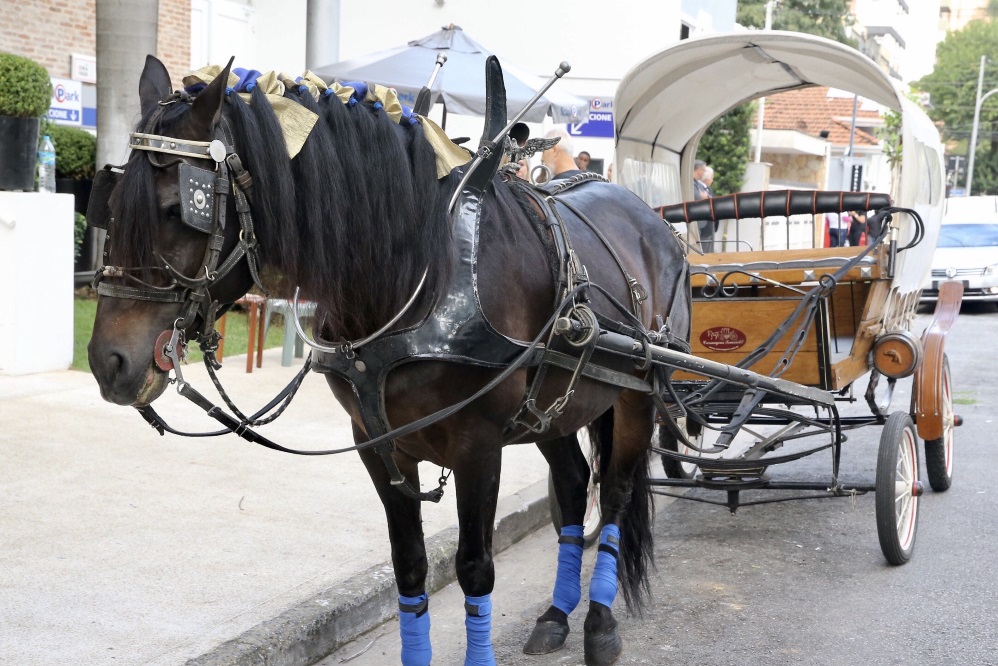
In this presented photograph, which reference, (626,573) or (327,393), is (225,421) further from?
(327,393)

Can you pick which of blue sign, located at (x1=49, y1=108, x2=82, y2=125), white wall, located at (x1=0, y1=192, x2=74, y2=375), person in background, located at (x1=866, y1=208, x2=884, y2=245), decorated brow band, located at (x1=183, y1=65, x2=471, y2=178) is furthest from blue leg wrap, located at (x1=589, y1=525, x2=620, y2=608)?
blue sign, located at (x1=49, y1=108, x2=82, y2=125)

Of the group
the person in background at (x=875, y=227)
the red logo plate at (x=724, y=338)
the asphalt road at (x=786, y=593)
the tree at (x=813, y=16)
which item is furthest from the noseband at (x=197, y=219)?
the tree at (x=813, y=16)

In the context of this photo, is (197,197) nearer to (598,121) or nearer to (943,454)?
(943,454)

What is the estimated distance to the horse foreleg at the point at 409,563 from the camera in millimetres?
3283

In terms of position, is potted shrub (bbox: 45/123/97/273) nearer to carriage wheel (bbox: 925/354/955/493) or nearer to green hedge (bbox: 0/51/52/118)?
green hedge (bbox: 0/51/52/118)

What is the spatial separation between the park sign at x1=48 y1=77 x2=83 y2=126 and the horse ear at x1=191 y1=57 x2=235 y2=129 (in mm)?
12533

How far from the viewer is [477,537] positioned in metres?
3.16

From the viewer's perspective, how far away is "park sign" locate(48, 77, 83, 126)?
1391cm

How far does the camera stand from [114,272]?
243 centimetres

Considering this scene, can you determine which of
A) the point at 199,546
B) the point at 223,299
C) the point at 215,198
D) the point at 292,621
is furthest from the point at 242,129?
the point at 199,546

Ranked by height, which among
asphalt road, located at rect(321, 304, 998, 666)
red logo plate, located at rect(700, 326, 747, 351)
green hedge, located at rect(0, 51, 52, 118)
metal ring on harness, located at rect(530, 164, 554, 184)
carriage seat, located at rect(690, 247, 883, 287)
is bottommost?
asphalt road, located at rect(321, 304, 998, 666)

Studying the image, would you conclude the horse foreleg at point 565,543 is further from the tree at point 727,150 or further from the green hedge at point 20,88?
the tree at point 727,150

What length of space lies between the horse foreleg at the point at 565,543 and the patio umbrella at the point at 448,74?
17.7ft

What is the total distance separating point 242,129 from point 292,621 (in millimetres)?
1933
